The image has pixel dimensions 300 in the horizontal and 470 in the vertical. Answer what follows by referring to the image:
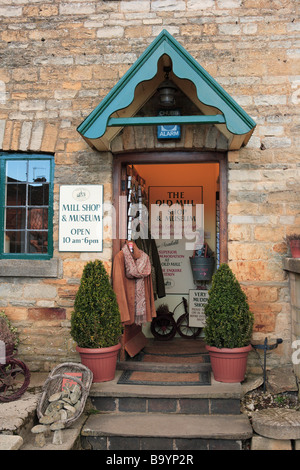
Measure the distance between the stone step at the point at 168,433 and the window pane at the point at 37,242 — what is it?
2.14 metres

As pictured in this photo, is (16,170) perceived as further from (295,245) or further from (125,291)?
(295,245)

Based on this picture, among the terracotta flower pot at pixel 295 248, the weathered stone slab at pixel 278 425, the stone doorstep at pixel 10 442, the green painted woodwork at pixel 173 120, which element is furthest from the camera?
the terracotta flower pot at pixel 295 248

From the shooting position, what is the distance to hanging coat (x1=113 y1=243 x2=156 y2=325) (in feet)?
16.6

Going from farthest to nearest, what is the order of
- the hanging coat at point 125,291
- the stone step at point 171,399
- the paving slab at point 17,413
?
the hanging coat at point 125,291 < the stone step at point 171,399 < the paving slab at point 17,413

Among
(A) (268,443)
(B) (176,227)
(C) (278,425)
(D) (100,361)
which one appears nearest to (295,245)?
(C) (278,425)

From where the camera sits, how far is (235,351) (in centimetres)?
438

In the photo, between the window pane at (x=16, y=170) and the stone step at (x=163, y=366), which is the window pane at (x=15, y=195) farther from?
the stone step at (x=163, y=366)

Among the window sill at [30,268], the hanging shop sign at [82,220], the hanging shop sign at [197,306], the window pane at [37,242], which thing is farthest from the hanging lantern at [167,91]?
→ the hanging shop sign at [197,306]

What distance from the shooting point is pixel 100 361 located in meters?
4.56

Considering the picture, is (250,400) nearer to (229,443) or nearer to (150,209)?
(229,443)

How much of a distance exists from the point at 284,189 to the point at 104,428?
3174mm

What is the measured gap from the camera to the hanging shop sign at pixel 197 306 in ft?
21.7

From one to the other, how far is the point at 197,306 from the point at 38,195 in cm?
295

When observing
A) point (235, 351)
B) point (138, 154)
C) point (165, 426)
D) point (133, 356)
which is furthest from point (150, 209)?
point (165, 426)
